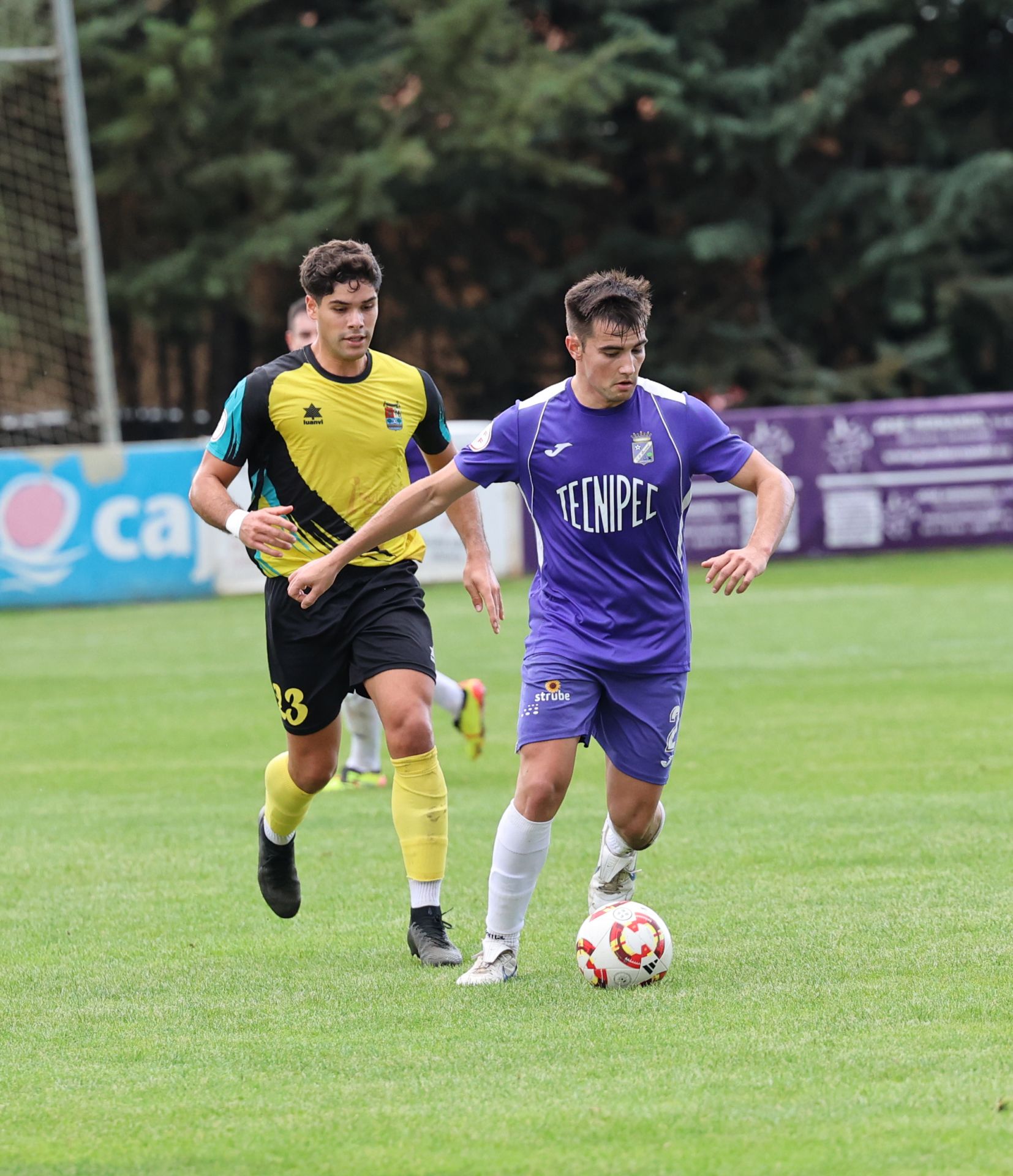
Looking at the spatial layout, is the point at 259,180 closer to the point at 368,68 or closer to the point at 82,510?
the point at 368,68

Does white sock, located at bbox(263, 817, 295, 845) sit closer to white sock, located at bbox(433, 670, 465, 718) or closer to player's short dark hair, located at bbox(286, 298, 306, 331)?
white sock, located at bbox(433, 670, 465, 718)

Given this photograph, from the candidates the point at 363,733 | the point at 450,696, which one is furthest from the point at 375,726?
the point at 450,696

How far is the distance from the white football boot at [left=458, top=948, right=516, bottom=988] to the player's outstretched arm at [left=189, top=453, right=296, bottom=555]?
1483 mm

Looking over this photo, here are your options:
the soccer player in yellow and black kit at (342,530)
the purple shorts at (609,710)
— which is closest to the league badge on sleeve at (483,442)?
the soccer player in yellow and black kit at (342,530)

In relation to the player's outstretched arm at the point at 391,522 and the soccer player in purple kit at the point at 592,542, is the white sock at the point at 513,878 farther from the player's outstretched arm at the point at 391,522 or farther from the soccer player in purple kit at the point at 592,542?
the player's outstretched arm at the point at 391,522

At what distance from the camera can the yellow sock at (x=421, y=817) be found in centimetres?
620

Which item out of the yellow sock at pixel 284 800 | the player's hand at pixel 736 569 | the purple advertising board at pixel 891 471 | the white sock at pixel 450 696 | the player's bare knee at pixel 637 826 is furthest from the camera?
the purple advertising board at pixel 891 471

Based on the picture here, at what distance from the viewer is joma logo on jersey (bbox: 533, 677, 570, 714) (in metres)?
5.74

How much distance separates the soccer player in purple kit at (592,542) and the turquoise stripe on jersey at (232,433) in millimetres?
684

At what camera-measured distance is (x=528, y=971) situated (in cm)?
584

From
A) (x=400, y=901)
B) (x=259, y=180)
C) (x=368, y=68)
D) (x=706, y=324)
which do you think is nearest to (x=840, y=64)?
(x=706, y=324)

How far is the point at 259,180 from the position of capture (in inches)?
1134

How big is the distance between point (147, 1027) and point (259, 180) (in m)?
24.8

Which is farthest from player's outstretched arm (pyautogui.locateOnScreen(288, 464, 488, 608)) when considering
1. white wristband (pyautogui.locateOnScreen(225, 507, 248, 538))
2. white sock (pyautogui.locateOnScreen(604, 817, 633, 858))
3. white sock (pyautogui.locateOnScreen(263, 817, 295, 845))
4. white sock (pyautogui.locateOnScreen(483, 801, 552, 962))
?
white sock (pyautogui.locateOnScreen(604, 817, 633, 858))
